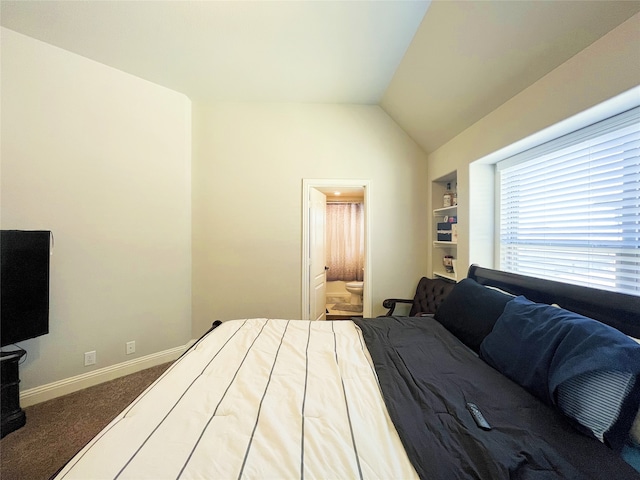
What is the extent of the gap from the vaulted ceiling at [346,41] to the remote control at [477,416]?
1.84 meters

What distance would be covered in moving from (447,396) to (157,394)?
1.23 m

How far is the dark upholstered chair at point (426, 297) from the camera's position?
97.0 inches

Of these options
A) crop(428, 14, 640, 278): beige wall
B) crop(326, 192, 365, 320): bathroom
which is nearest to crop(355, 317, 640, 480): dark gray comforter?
crop(428, 14, 640, 278): beige wall

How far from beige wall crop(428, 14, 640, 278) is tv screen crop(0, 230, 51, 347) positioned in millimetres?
3633

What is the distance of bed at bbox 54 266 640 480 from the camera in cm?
68

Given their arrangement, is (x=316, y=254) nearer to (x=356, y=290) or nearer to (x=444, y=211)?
(x=356, y=290)

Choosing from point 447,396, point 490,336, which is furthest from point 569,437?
point 490,336

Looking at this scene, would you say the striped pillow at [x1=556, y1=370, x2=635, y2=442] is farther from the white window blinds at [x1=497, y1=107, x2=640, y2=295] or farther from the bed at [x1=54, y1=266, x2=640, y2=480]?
the white window blinds at [x1=497, y1=107, x2=640, y2=295]

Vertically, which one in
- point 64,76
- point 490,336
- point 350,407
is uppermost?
point 64,76

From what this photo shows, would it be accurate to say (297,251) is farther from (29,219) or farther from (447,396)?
(29,219)

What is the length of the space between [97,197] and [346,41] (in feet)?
8.57

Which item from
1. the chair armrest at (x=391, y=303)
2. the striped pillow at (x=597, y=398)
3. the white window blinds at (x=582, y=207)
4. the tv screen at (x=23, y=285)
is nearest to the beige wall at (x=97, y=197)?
the tv screen at (x=23, y=285)

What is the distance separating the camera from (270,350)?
4.50 ft

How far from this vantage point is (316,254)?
305 cm
